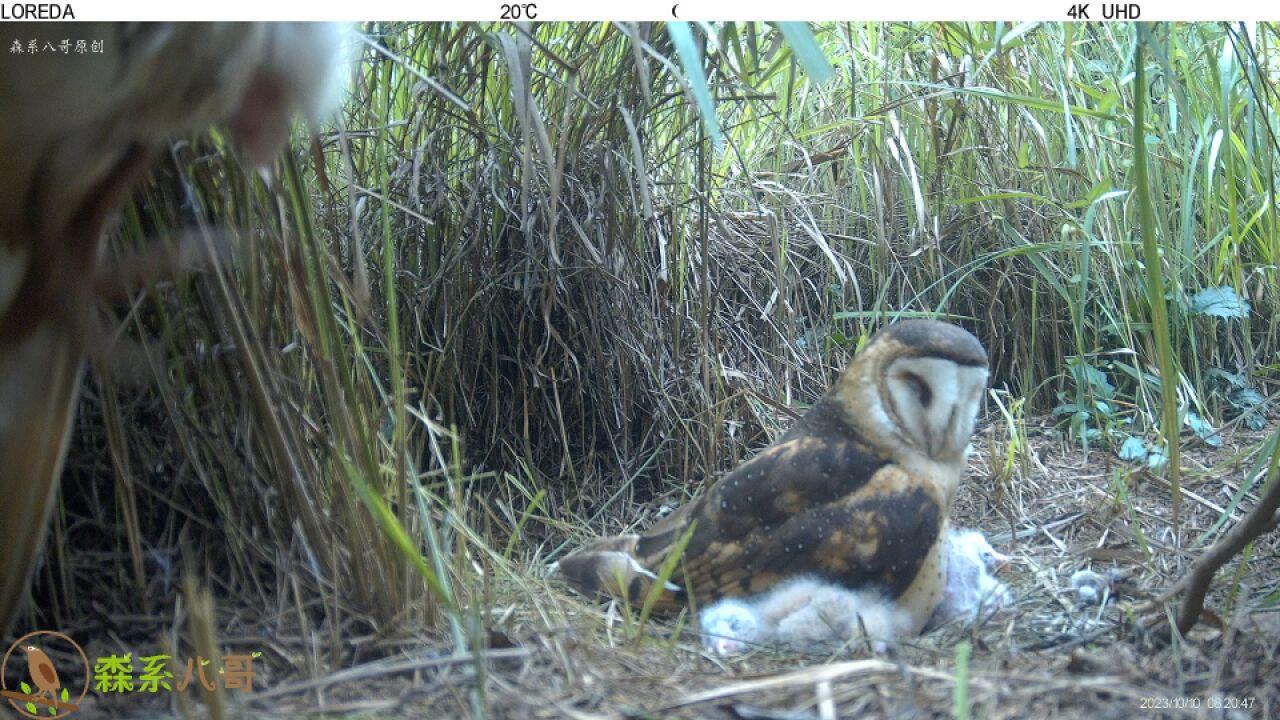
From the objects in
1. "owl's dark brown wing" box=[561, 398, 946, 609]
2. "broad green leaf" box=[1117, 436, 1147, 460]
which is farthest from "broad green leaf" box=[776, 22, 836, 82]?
"broad green leaf" box=[1117, 436, 1147, 460]

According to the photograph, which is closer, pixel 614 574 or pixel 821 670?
pixel 821 670

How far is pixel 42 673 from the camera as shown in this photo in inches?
37.0

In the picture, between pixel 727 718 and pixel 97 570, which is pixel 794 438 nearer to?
pixel 727 718

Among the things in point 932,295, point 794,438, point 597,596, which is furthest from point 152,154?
point 932,295

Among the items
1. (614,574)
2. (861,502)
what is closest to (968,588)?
(861,502)

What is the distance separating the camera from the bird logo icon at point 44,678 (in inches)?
35.5

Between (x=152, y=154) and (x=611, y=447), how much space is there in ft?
4.28

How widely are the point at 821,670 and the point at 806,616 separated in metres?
0.41

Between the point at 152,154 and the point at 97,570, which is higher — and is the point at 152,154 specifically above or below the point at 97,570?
above

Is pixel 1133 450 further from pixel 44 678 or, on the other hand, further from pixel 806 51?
pixel 44 678

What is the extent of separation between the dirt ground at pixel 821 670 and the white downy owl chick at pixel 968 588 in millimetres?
32

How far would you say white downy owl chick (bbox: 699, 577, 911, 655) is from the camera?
1.38 meters

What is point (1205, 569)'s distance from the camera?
1.10m

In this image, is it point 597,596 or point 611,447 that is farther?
point 611,447
